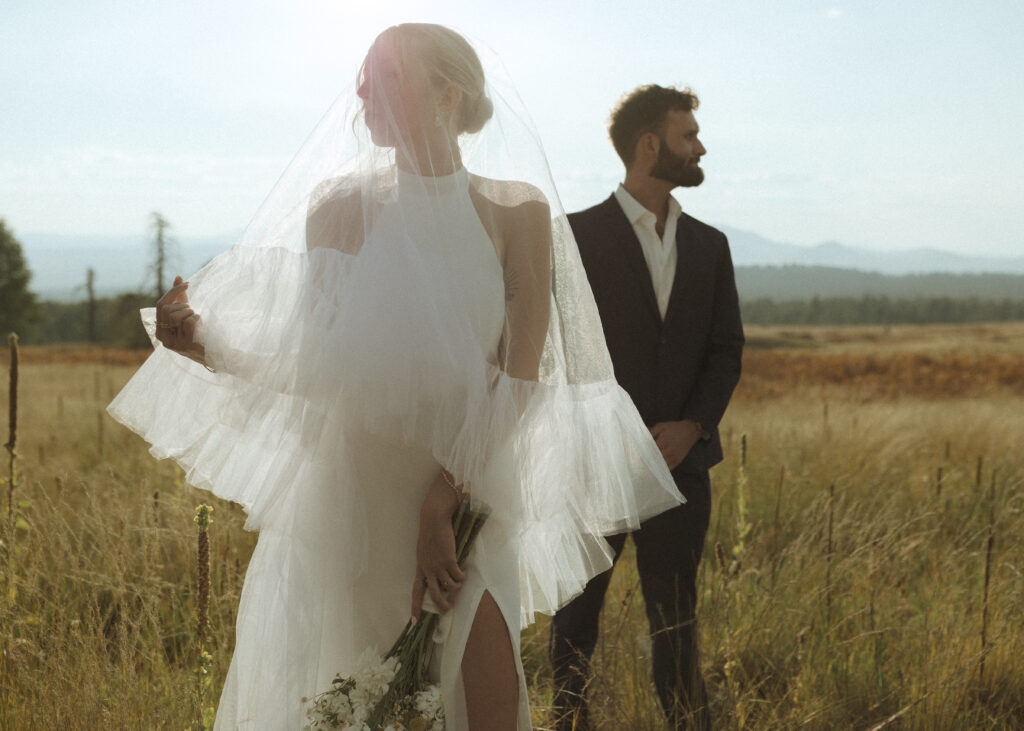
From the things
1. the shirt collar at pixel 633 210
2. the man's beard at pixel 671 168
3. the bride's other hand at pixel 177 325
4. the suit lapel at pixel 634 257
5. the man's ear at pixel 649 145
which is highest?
the man's ear at pixel 649 145

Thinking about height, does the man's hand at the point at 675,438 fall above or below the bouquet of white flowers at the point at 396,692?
above

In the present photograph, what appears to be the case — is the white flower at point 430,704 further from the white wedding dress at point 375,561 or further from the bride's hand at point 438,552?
the bride's hand at point 438,552

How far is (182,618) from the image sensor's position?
3648 millimetres

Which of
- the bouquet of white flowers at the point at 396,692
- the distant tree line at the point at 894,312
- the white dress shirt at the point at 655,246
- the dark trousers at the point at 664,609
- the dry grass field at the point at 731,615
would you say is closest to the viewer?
the bouquet of white flowers at the point at 396,692

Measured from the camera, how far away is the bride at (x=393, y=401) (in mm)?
1700

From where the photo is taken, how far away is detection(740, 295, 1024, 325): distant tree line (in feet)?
219

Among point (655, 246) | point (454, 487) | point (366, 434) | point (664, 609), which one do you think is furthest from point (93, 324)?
point (454, 487)

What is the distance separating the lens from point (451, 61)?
6.11ft

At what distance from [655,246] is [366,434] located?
5.23 feet

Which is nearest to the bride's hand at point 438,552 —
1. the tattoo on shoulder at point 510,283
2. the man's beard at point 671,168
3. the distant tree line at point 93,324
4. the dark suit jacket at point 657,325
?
the tattoo on shoulder at point 510,283

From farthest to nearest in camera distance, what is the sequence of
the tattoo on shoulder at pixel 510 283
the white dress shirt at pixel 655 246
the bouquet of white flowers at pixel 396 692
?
the white dress shirt at pixel 655 246
the tattoo on shoulder at pixel 510 283
the bouquet of white flowers at pixel 396 692

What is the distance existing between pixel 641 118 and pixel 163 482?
3.95m

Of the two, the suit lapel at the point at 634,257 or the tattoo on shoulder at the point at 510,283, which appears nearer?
the tattoo on shoulder at the point at 510,283

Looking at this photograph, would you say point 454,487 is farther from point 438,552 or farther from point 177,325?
point 177,325
